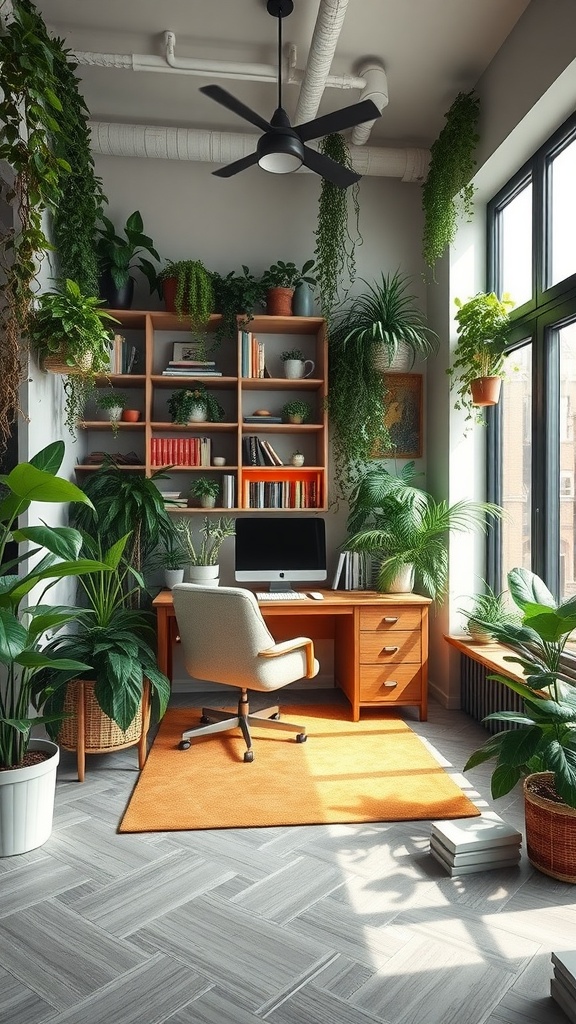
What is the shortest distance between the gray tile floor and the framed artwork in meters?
2.56

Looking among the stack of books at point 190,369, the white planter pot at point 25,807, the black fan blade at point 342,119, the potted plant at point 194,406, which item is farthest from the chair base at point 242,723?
the black fan blade at point 342,119

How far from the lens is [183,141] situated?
419cm

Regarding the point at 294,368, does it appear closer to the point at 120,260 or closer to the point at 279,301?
the point at 279,301

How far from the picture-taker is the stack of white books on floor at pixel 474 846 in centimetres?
235

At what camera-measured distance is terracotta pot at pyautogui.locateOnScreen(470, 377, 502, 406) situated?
3797 mm

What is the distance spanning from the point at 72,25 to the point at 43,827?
3731 mm

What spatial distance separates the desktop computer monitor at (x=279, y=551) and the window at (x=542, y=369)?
3.72ft

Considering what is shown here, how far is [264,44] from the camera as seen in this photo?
140 inches

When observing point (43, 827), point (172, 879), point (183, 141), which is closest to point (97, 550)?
point (43, 827)

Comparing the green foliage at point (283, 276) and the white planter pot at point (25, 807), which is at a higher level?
the green foliage at point (283, 276)

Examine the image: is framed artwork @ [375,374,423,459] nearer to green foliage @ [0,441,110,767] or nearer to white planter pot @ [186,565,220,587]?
white planter pot @ [186,565,220,587]

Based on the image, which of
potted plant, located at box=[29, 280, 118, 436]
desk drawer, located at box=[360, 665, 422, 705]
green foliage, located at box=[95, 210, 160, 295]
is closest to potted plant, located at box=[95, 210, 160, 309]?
green foliage, located at box=[95, 210, 160, 295]

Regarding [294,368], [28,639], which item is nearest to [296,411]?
[294,368]

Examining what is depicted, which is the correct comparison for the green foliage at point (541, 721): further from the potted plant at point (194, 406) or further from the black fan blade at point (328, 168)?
the potted plant at point (194, 406)
